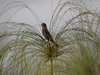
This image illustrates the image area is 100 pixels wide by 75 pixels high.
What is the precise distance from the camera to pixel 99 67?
768 centimetres

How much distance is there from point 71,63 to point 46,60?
45 centimetres

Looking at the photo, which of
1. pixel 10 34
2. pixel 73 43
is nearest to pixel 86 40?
pixel 73 43

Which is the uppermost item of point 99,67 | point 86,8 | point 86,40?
point 86,8

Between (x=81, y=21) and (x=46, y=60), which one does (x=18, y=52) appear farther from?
(x=81, y=21)

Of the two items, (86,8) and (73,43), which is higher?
(86,8)

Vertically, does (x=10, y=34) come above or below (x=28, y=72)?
above

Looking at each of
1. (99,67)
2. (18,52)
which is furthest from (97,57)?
(18,52)

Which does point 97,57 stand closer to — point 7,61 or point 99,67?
point 99,67

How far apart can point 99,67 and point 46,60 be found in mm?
968

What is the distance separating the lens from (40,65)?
8055 mm

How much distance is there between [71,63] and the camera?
797 centimetres

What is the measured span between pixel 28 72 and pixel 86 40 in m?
1.10

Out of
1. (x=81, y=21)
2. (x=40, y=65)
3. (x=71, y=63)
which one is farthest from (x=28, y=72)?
(x=81, y=21)

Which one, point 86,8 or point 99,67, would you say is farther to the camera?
point 86,8
